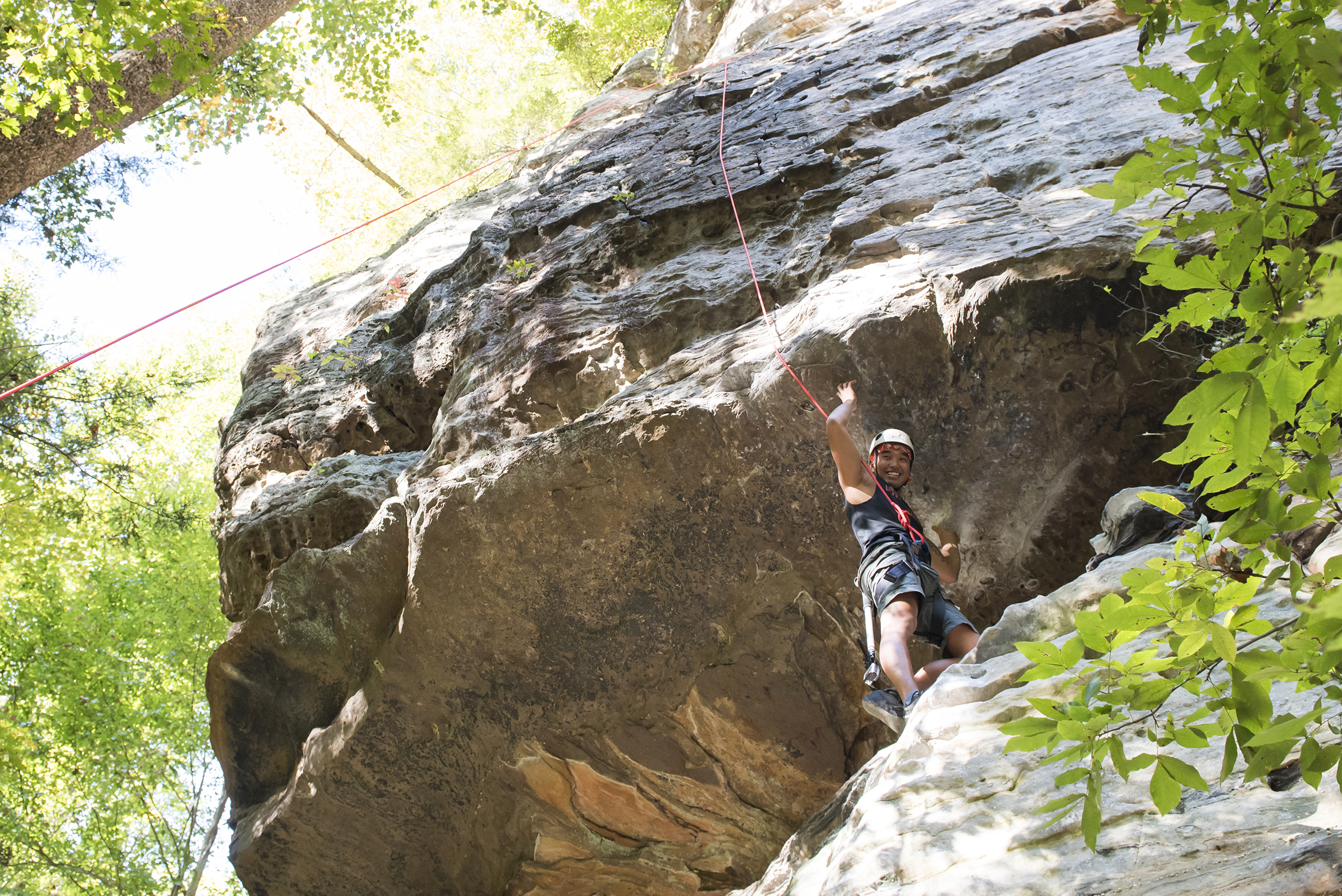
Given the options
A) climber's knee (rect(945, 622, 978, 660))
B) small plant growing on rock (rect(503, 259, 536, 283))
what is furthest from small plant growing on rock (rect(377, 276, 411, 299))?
climber's knee (rect(945, 622, 978, 660))

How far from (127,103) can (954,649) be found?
683 cm

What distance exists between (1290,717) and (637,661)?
405cm

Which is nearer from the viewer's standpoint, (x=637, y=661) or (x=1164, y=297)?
(x=1164, y=297)

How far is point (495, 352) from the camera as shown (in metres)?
6.20

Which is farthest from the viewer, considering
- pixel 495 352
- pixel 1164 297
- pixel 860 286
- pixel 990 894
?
pixel 495 352

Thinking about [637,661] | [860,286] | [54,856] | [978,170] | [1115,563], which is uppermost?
[978,170]

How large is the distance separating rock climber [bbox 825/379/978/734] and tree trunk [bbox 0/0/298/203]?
224 inches

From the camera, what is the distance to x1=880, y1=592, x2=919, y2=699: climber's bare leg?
3.43 meters

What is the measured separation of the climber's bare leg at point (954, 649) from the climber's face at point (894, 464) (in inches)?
28.0

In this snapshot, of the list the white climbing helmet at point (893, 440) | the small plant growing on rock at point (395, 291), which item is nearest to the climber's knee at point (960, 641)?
the white climbing helmet at point (893, 440)

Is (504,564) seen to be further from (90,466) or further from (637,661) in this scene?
(90,466)

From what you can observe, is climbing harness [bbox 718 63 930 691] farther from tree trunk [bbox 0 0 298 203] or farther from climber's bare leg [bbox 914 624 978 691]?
tree trunk [bbox 0 0 298 203]

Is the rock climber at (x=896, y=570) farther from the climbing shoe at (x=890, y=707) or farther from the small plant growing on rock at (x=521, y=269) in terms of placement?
the small plant growing on rock at (x=521, y=269)

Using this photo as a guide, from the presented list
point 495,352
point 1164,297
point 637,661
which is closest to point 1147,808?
point 1164,297
